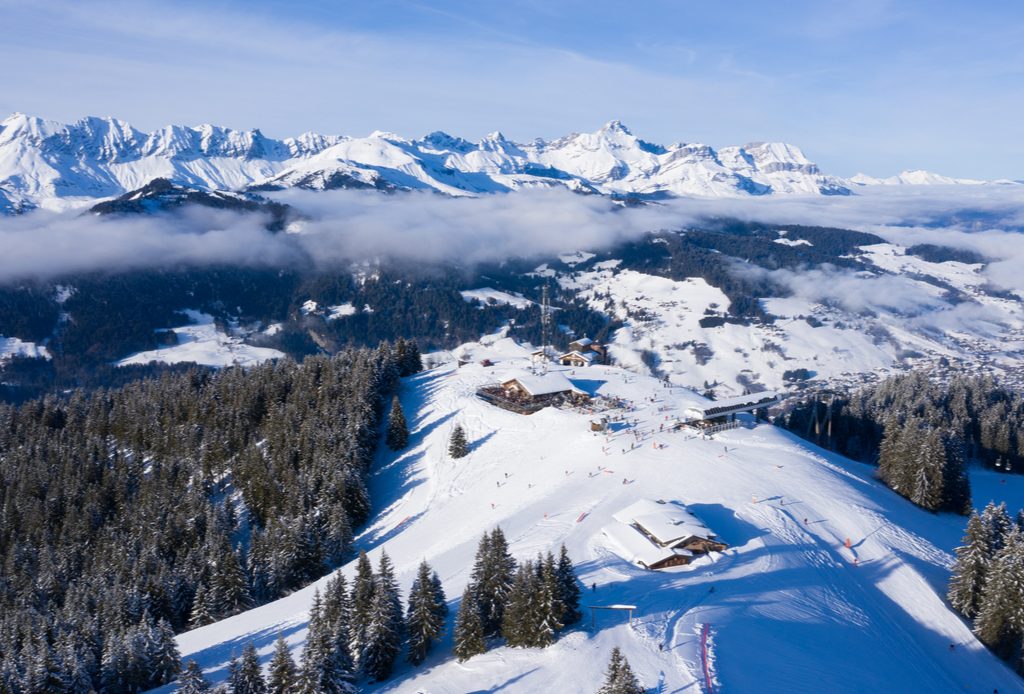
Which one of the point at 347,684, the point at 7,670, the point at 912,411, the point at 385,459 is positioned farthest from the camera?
the point at 912,411

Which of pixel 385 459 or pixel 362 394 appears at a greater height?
pixel 362 394

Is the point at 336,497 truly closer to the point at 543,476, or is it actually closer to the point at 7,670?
the point at 543,476

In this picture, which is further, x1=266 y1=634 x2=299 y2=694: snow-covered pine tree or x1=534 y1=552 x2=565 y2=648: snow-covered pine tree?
x1=534 y1=552 x2=565 y2=648: snow-covered pine tree

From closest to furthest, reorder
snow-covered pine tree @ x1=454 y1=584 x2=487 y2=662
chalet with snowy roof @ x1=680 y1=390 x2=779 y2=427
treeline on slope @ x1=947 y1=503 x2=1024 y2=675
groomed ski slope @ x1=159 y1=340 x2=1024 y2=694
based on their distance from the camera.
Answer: groomed ski slope @ x1=159 y1=340 x2=1024 y2=694 < snow-covered pine tree @ x1=454 y1=584 x2=487 y2=662 < treeline on slope @ x1=947 y1=503 x2=1024 y2=675 < chalet with snowy roof @ x1=680 y1=390 x2=779 y2=427

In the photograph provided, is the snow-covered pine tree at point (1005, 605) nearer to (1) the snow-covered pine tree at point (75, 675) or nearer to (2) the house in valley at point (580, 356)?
(1) the snow-covered pine tree at point (75, 675)

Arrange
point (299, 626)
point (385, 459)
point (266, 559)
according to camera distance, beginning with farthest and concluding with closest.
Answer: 1. point (385, 459)
2. point (266, 559)
3. point (299, 626)

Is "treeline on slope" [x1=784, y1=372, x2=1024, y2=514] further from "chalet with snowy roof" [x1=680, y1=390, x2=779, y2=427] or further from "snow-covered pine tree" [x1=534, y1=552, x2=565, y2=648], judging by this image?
"snow-covered pine tree" [x1=534, y1=552, x2=565, y2=648]

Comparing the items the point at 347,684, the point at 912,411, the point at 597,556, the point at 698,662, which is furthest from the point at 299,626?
the point at 912,411

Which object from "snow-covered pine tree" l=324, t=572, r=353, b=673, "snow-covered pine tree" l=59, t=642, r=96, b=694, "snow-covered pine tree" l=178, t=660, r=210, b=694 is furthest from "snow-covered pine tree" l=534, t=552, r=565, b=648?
"snow-covered pine tree" l=59, t=642, r=96, b=694

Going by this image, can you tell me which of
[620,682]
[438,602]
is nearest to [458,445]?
[438,602]
